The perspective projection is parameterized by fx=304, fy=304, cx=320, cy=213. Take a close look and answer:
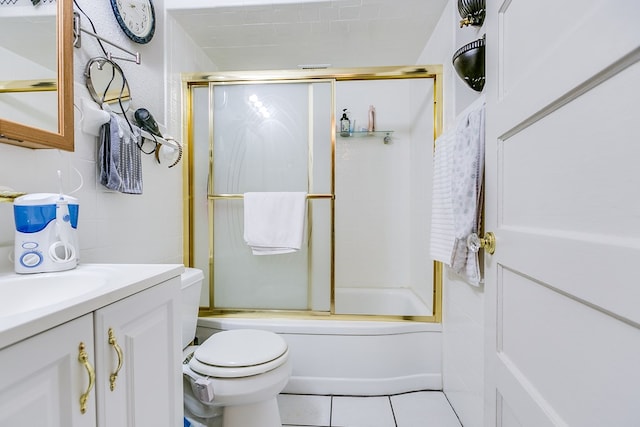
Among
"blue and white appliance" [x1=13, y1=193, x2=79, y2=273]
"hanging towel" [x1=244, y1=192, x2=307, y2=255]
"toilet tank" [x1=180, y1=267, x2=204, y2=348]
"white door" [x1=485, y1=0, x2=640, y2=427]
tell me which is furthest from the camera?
"hanging towel" [x1=244, y1=192, x2=307, y2=255]

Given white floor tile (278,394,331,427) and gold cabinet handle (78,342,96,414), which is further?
white floor tile (278,394,331,427)

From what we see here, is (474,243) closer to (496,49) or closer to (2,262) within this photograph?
(496,49)

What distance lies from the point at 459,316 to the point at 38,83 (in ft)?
6.13

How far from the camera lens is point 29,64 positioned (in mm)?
896

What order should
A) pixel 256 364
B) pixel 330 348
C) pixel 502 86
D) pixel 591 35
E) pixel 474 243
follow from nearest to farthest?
pixel 591 35
pixel 502 86
pixel 474 243
pixel 256 364
pixel 330 348

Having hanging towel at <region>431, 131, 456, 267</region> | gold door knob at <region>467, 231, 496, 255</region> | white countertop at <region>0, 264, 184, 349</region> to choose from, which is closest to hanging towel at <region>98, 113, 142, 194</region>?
white countertop at <region>0, 264, 184, 349</region>

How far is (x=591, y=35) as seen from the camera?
47 cm

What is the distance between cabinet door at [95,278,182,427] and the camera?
600mm

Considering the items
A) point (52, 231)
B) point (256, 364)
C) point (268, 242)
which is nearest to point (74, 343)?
point (52, 231)

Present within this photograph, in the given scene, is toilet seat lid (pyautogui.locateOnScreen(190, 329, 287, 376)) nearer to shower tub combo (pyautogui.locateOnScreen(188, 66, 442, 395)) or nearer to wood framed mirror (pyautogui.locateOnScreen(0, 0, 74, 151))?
shower tub combo (pyautogui.locateOnScreen(188, 66, 442, 395))

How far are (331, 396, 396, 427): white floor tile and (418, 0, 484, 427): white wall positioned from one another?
14.0 inches

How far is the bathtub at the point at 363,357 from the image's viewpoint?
1.71 metres

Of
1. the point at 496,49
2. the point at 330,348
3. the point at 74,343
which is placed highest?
the point at 496,49

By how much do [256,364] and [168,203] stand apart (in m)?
1.04
